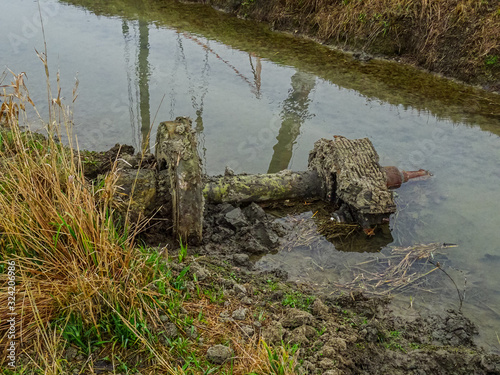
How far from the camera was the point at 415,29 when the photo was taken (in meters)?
8.67

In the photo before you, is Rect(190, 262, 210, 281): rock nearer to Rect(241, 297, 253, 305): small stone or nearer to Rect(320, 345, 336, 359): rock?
Rect(241, 297, 253, 305): small stone

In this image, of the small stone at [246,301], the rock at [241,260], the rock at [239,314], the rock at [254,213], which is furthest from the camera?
the rock at [254,213]

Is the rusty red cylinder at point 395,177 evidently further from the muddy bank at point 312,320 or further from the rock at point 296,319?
the rock at point 296,319

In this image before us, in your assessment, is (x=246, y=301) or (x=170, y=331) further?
(x=246, y=301)

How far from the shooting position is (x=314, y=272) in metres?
4.14

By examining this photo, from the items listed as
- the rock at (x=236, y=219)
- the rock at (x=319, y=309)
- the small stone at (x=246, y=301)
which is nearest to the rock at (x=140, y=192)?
the rock at (x=236, y=219)

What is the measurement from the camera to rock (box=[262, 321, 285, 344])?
2.84m

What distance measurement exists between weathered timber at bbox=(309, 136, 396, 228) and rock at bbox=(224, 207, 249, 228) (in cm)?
107

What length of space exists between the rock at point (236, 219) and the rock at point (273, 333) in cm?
159

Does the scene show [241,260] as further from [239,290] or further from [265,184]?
[265,184]

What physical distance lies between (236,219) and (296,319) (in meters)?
1.57

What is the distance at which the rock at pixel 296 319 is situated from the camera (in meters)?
3.06

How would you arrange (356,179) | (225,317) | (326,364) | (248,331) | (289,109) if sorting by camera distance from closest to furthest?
(326,364) → (248,331) → (225,317) → (356,179) → (289,109)

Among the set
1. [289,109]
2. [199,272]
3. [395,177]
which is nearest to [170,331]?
[199,272]
